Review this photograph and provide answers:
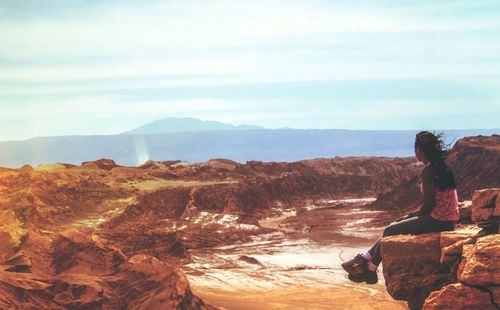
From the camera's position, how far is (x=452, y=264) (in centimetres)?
514

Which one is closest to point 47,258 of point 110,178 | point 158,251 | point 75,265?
point 75,265

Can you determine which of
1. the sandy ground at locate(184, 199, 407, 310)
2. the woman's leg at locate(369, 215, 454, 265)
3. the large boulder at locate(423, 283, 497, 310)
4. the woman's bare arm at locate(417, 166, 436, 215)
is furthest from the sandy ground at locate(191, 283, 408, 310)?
the large boulder at locate(423, 283, 497, 310)

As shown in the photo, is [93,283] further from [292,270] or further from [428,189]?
[292,270]

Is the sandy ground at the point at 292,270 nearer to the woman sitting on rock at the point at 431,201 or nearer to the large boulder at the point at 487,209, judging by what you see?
the woman sitting on rock at the point at 431,201

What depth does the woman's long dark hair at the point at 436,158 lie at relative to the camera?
5461 millimetres

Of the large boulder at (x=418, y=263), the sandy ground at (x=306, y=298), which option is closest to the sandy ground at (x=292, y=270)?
the sandy ground at (x=306, y=298)

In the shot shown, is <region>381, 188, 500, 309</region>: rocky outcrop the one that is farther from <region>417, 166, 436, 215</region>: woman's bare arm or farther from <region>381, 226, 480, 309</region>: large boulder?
<region>417, 166, 436, 215</region>: woman's bare arm

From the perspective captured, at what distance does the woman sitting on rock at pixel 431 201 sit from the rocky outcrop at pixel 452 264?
0.09 m

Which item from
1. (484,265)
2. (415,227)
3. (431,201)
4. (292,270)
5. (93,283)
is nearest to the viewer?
(484,265)

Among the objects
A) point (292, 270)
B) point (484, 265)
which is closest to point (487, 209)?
point (484, 265)

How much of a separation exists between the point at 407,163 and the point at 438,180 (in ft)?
114

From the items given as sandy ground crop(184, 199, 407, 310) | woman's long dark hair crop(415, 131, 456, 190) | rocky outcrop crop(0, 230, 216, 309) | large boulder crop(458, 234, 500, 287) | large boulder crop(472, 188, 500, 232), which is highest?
woman's long dark hair crop(415, 131, 456, 190)

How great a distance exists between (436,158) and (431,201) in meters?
0.38

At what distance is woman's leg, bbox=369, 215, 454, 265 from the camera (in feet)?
18.0
